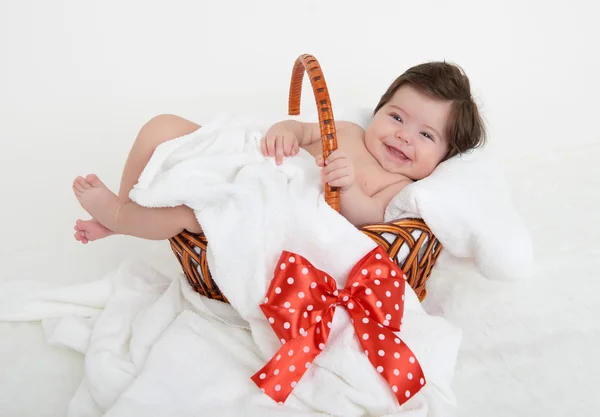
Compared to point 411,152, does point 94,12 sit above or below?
above

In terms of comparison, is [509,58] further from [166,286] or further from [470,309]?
[166,286]

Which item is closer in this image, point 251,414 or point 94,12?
point 251,414

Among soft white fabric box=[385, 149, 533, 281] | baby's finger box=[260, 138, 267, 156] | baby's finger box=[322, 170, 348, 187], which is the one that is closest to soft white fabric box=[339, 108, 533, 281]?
soft white fabric box=[385, 149, 533, 281]

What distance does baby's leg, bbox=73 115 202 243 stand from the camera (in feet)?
4.48

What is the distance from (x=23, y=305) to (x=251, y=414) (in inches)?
26.5

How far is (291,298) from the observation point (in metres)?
1.23

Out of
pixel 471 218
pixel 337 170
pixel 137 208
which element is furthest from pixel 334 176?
pixel 137 208

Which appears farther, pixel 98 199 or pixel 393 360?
pixel 98 199

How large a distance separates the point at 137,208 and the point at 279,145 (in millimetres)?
343

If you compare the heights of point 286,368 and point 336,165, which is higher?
point 336,165

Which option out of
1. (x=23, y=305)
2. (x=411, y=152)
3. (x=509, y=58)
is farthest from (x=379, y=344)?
(x=509, y=58)

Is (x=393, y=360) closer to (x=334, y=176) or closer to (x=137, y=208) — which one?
(x=334, y=176)

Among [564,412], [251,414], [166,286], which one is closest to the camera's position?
[251,414]

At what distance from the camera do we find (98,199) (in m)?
1.46
